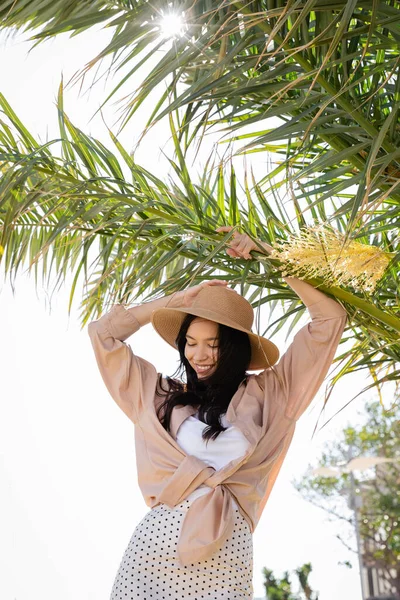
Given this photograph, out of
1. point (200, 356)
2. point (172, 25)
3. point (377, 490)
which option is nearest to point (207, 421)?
point (200, 356)

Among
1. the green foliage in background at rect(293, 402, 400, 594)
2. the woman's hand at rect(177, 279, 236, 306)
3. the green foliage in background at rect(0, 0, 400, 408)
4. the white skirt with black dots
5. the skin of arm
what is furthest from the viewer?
the green foliage in background at rect(293, 402, 400, 594)

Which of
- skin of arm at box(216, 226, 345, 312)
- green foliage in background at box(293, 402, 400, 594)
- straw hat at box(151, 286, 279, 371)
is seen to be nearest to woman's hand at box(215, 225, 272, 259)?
skin of arm at box(216, 226, 345, 312)

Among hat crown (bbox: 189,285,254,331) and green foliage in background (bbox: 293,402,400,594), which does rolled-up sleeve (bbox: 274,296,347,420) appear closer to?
hat crown (bbox: 189,285,254,331)

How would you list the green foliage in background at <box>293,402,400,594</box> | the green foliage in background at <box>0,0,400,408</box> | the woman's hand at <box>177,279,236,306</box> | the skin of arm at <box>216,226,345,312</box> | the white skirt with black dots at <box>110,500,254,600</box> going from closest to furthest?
the green foliage in background at <box>0,0,400,408</box> < the white skirt with black dots at <box>110,500,254,600</box> < the skin of arm at <box>216,226,345,312</box> < the woman's hand at <box>177,279,236,306</box> < the green foliage in background at <box>293,402,400,594</box>

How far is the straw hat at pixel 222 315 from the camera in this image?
1822 mm

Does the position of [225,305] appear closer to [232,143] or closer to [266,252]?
[266,252]

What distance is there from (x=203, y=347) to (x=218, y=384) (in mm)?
89

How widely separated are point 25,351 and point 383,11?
10042 millimetres

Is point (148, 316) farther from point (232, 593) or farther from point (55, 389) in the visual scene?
Answer: point (55, 389)

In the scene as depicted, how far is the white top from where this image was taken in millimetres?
1691

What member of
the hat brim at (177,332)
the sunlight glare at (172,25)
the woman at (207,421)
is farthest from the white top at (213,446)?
the sunlight glare at (172,25)

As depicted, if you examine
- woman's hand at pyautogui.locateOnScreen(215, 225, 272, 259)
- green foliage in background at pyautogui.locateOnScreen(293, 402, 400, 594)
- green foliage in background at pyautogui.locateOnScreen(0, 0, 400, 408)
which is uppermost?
green foliage in background at pyautogui.locateOnScreen(293, 402, 400, 594)

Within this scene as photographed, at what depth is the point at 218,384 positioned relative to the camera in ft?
6.05

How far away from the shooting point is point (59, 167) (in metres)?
2.03
